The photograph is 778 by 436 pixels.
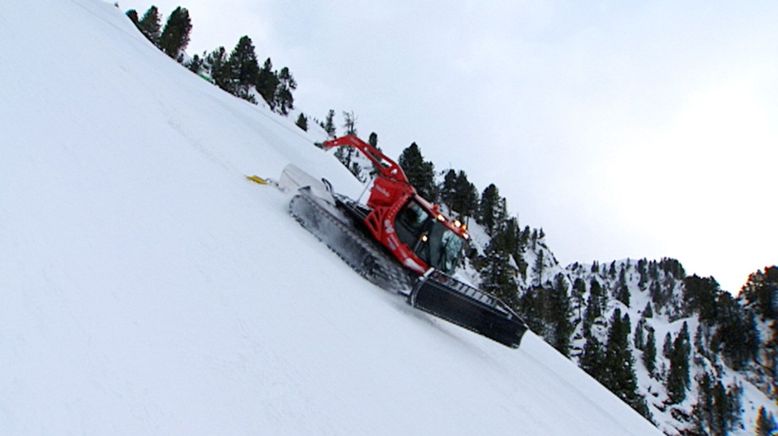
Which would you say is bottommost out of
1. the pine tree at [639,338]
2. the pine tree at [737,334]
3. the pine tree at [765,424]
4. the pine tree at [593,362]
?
the pine tree at [593,362]

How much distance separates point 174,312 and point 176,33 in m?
82.3

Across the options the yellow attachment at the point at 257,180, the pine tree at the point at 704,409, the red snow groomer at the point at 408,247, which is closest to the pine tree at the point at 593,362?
the pine tree at the point at 704,409

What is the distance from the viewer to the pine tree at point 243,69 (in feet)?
244

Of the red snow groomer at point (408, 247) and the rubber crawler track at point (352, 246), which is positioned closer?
the red snow groomer at point (408, 247)

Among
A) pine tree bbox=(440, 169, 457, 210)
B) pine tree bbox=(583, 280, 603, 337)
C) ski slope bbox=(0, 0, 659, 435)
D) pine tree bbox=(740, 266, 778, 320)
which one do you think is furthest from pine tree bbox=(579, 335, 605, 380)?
pine tree bbox=(740, 266, 778, 320)

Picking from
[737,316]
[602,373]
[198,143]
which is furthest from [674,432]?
[198,143]

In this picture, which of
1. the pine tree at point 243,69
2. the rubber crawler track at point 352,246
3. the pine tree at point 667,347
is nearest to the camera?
the rubber crawler track at point 352,246

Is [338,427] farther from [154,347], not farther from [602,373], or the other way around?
[602,373]

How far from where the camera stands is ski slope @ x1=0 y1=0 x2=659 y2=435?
2.63 m

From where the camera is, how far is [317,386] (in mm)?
3795

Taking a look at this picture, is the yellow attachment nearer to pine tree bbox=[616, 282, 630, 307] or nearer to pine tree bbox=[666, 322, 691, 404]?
pine tree bbox=[666, 322, 691, 404]

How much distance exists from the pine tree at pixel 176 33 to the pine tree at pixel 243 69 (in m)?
7.77

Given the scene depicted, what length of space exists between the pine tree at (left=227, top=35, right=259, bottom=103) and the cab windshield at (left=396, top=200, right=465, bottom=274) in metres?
70.3

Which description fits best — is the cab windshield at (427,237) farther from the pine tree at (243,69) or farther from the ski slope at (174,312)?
the pine tree at (243,69)
